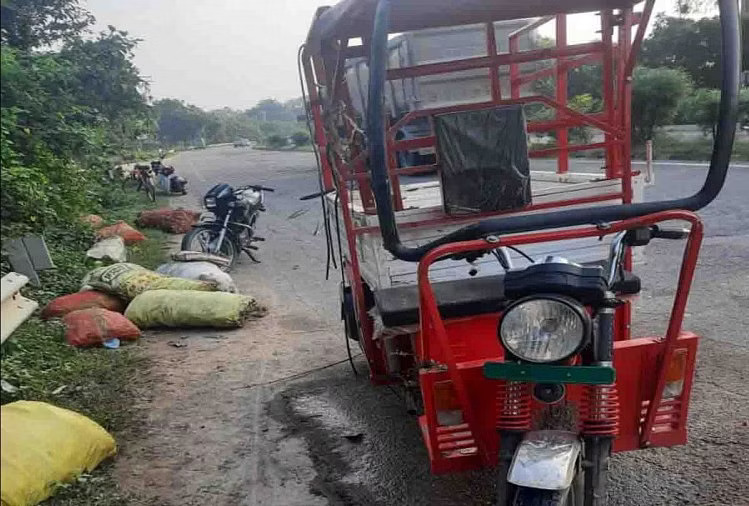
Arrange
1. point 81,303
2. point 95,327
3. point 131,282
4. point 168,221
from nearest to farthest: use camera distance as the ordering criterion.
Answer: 1. point 95,327
2. point 81,303
3. point 131,282
4. point 168,221

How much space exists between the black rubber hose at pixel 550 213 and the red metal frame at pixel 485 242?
6cm

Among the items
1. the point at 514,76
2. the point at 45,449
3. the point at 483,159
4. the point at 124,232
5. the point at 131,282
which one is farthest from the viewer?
the point at 124,232

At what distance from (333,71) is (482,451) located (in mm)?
2011

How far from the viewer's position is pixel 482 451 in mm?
2531

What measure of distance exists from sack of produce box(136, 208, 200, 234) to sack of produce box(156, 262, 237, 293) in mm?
4681

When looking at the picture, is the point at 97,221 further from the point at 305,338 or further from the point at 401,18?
the point at 401,18

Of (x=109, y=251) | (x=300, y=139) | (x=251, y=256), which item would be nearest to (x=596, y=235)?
(x=109, y=251)

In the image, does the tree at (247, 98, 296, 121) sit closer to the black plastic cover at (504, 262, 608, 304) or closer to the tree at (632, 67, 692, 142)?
the tree at (632, 67, 692, 142)

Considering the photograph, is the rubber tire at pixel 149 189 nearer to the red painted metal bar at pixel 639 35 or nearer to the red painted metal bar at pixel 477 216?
the red painted metal bar at pixel 477 216

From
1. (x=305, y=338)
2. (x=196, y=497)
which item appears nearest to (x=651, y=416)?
(x=196, y=497)

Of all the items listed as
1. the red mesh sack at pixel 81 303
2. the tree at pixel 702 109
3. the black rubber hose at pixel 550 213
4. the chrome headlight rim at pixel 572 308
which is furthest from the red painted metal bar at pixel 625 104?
the tree at pixel 702 109

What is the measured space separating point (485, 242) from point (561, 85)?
268cm

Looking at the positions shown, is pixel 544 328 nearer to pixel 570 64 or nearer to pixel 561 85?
pixel 570 64

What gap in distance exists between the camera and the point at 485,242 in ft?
7.32
